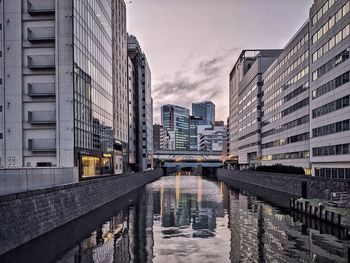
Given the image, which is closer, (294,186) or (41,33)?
(41,33)

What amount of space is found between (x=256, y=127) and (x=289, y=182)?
80611mm

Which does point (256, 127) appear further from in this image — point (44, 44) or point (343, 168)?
point (44, 44)

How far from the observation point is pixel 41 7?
6894 centimetres

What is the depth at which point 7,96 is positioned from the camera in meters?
68.1

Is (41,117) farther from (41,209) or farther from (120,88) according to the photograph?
(120,88)

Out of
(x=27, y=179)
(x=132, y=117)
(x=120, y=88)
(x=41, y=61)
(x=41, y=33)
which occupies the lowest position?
(x=27, y=179)

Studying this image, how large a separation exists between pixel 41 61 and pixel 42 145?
1386cm

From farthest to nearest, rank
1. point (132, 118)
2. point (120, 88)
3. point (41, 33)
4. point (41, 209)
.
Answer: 1. point (132, 118)
2. point (120, 88)
3. point (41, 33)
4. point (41, 209)

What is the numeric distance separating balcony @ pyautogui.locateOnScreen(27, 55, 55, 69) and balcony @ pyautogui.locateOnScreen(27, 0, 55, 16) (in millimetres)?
7148

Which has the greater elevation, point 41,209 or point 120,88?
point 120,88

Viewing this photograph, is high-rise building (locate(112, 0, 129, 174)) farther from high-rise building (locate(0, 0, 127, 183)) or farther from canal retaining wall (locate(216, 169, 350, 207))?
canal retaining wall (locate(216, 169, 350, 207))

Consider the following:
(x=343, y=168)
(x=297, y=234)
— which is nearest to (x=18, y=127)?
(x=297, y=234)

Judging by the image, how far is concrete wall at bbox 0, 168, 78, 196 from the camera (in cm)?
3649

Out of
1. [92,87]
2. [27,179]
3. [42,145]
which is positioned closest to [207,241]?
[27,179]
